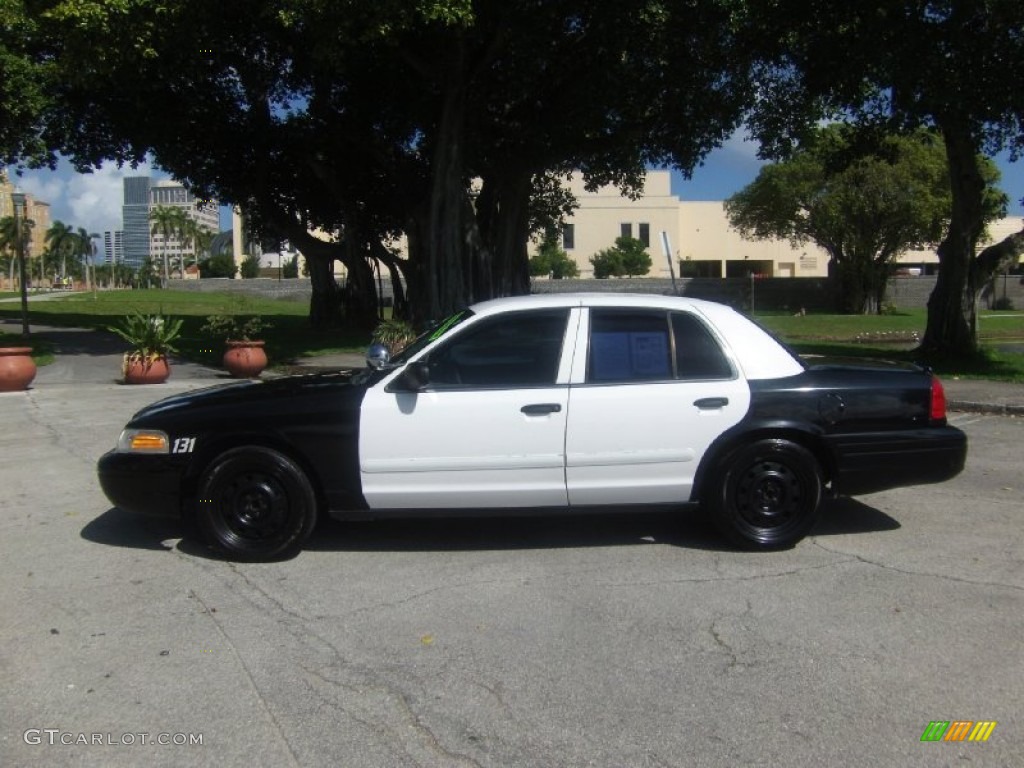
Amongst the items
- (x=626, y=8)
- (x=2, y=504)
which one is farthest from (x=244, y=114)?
(x=2, y=504)

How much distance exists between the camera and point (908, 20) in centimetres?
1416

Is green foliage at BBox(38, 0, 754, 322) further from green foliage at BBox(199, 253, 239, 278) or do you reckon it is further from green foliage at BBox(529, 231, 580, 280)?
green foliage at BBox(199, 253, 239, 278)

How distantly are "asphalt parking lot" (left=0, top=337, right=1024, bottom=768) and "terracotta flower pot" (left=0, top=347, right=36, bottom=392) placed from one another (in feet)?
27.5

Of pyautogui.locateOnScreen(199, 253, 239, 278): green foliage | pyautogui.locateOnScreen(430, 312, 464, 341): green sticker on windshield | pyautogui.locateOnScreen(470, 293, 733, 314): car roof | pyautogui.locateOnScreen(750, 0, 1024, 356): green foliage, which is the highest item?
pyautogui.locateOnScreen(199, 253, 239, 278): green foliage

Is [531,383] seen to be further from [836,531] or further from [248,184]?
[248,184]

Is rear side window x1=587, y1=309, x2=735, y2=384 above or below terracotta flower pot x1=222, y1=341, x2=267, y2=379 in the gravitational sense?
above

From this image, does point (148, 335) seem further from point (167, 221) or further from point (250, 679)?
point (167, 221)

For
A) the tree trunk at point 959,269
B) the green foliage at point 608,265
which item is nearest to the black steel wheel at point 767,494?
the tree trunk at point 959,269

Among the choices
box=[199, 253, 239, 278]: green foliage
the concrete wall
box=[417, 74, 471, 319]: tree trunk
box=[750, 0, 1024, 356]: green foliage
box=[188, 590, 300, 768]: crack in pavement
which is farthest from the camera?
box=[199, 253, 239, 278]: green foliage

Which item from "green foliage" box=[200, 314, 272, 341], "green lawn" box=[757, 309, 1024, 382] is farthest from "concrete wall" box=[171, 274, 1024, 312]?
"green foliage" box=[200, 314, 272, 341]

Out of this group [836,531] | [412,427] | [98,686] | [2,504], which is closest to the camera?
[98,686]

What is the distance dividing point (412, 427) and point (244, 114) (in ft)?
69.5

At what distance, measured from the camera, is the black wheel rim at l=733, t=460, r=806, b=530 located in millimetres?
5703

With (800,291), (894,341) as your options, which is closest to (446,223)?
(894,341)
